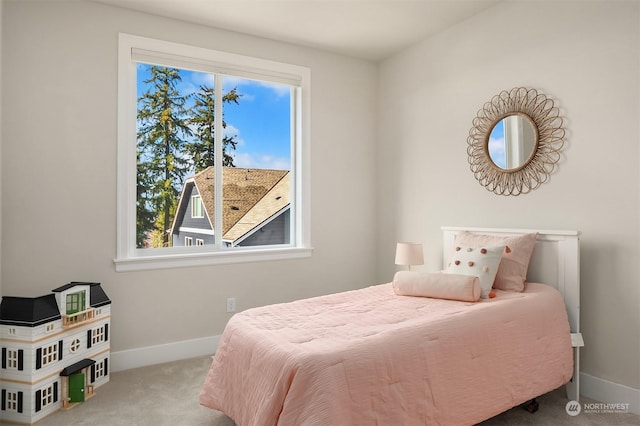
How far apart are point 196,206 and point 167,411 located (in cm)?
164

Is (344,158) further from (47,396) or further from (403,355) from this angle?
(47,396)

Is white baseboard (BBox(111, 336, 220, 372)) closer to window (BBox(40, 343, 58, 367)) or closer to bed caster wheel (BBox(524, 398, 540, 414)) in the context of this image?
window (BBox(40, 343, 58, 367))

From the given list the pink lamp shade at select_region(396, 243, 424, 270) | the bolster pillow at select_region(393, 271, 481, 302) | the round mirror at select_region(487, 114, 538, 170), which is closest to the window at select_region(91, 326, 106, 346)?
the bolster pillow at select_region(393, 271, 481, 302)

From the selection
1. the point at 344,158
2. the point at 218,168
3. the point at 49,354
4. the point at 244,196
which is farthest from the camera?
the point at 344,158

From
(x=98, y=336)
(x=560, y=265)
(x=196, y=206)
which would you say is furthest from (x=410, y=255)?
(x=98, y=336)

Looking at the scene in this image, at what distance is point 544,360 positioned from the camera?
7.55 feet

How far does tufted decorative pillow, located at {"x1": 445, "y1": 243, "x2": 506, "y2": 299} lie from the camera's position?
2.56 m

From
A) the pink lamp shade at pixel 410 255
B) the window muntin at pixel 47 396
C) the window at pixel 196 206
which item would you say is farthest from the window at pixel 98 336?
the pink lamp shade at pixel 410 255

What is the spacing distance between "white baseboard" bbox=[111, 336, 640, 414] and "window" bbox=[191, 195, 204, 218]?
3.40ft

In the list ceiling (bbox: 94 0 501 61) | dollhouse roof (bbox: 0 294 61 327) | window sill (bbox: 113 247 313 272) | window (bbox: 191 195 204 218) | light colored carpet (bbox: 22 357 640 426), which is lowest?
light colored carpet (bbox: 22 357 640 426)

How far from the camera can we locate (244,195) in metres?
3.78

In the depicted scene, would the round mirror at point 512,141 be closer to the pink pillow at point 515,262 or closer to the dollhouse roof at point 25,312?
the pink pillow at point 515,262

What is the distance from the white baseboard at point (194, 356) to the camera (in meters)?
2.45

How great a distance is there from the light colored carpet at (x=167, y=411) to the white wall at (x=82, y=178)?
1.66 ft
